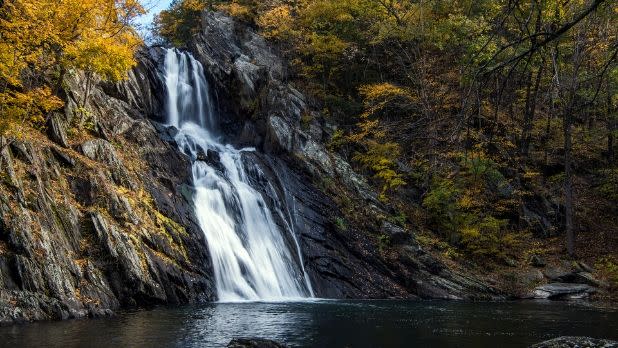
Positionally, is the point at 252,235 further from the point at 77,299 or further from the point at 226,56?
the point at 226,56

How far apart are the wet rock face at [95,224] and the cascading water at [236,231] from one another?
2.21 ft

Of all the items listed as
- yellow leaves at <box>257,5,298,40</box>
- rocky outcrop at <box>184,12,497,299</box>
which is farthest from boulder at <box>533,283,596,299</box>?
yellow leaves at <box>257,5,298,40</box>

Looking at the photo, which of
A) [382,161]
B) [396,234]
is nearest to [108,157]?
[396,234]

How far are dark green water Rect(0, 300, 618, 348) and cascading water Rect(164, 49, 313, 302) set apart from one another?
2.21 meters

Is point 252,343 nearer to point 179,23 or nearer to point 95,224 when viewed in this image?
point 95,224

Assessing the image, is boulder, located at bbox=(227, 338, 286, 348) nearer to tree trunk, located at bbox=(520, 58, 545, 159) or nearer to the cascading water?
the cascading water

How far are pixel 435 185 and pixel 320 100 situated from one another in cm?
917

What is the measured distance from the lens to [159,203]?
682 inches

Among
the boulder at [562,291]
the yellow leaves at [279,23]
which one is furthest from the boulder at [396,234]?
the yellow leaves at [279,23]

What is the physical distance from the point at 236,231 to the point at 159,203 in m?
3.24

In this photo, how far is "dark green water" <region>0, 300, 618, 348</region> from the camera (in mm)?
9328

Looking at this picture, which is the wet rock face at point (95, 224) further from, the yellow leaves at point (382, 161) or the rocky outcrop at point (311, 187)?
the yellow leaves at point (382, 161)

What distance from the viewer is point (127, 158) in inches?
725

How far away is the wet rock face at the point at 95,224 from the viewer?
11.2 metres
